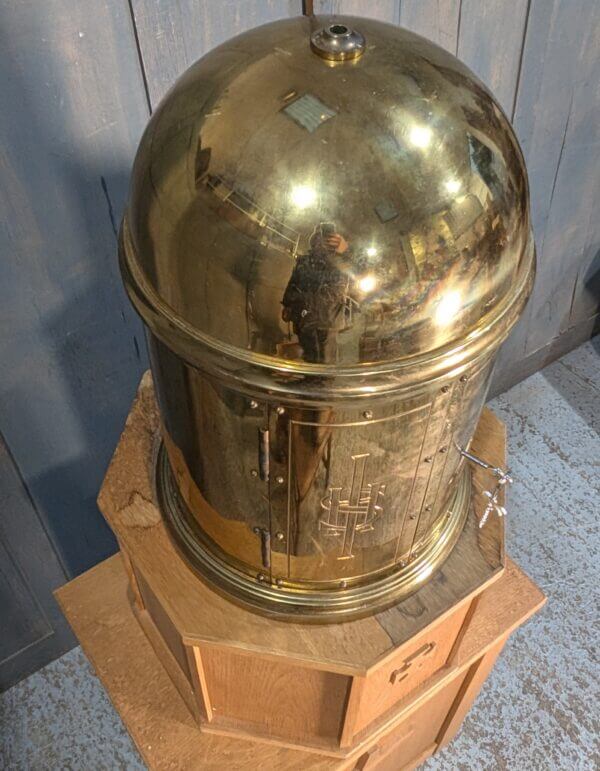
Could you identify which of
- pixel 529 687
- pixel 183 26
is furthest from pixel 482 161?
pixel 529 687

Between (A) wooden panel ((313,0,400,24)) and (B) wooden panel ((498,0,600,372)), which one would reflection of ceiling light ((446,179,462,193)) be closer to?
(A) wooden panel ((313,0,400,24))

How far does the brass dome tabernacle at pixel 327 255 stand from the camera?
0.57 m

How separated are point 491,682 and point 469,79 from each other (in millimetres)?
1389

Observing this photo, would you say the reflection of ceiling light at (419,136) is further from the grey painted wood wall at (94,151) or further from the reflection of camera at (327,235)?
the grey painted wood wall at (94,151)

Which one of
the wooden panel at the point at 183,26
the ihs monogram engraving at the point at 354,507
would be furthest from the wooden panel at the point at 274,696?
the wooden panel at the point at 183,26

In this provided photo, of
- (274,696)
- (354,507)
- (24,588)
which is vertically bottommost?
(24,588)

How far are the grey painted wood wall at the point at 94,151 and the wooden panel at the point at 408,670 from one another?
65 cm

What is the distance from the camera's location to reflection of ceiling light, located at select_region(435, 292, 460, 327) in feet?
2.01

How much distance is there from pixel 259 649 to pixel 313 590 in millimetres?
94

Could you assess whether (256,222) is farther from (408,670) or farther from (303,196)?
(408,670)

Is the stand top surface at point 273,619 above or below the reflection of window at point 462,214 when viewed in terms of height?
below

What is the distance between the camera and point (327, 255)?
567 millimetres

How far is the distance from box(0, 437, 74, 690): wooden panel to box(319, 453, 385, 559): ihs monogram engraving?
2.23 ft

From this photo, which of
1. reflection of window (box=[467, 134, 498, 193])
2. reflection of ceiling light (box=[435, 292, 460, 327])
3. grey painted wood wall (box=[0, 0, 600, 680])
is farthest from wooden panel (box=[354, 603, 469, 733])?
grey painted wood wall (box=[0, 0, 600, 680])
